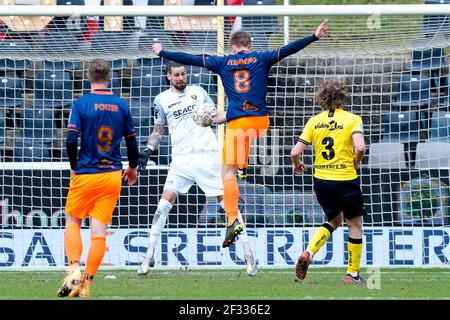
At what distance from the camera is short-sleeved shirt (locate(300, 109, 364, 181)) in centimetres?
1034

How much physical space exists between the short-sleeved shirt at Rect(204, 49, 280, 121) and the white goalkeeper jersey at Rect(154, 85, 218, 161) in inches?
50.7

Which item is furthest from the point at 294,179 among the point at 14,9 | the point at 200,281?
the point at 14,9

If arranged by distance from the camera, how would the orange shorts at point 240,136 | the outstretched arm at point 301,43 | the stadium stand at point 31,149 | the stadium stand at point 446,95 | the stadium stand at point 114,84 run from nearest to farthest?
1. the outstretched arm at point 301,43
2. the orange shorts at point 240,136
3. the stadium stand at point 446,95
4. the stadium stand at point 31,149
5. the stadium stand at point 114,84

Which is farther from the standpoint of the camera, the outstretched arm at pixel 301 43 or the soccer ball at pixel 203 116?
the soccer ball at pixel 203 116

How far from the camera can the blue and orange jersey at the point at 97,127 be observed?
9000mm

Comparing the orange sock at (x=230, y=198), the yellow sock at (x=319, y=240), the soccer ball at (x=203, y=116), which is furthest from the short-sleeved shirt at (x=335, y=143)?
the soccer ball at (x=203, y=116)

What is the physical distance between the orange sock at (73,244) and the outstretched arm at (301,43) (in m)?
2.76

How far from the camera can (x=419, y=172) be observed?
13.1m

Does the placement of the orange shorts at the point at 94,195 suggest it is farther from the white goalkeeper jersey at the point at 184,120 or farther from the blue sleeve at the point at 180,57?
the white goalkeeper jersey at the point at 184,120

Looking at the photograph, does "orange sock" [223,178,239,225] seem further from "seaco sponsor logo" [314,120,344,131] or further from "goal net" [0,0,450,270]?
"goal net" [0,0,450,270]

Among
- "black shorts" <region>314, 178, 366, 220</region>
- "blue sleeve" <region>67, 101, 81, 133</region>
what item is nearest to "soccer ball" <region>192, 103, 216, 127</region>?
"black shorts" <region>314, 178, 366, 220</region>

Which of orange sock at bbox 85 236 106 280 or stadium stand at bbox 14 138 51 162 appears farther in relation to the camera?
stadium stand at bbox 14 138 51 162

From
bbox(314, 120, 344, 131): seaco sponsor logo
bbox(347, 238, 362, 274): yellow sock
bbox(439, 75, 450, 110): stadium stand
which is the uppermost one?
bbox(439, 75, 450, 110): stadium stand

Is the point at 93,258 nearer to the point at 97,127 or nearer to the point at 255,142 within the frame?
the point at 97,127
